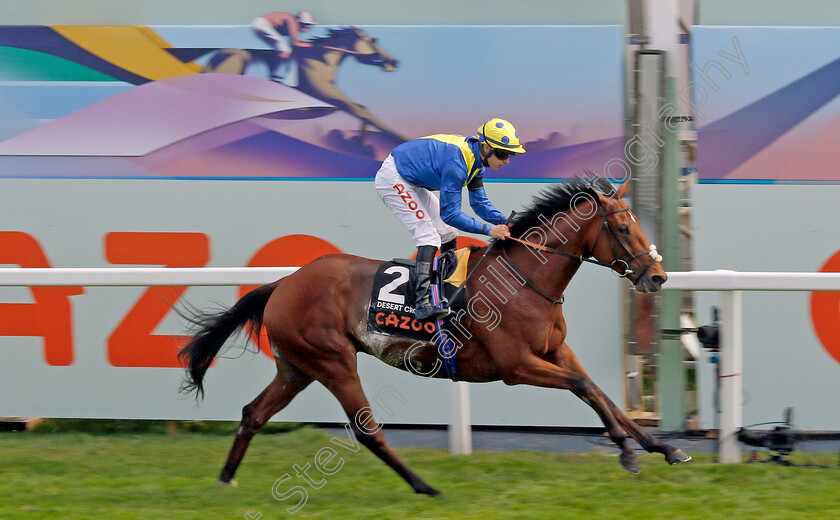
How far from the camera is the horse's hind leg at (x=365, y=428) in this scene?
395 cm

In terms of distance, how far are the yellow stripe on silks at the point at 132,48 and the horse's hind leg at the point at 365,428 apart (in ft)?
7.04

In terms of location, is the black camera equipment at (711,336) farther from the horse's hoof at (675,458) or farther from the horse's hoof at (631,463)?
the horse's hoof at (631,463)

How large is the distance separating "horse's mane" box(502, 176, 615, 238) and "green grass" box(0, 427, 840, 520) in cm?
116

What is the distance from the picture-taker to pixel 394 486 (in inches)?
162

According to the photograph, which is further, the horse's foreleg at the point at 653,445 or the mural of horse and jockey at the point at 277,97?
the mural of horse and jockey at the point at 277,97

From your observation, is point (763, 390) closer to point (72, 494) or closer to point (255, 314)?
point (255, 314)

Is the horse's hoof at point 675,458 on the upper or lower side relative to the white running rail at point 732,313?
lower

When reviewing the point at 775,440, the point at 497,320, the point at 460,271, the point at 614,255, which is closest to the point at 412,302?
the point at 460,271

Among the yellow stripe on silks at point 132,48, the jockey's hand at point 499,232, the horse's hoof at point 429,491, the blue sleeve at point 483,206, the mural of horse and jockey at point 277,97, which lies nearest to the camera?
the horse's hoof at point 429,491

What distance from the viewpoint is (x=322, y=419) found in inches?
206

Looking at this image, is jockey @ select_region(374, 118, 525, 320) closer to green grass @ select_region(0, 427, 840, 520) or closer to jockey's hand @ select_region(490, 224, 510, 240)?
jockey's hand @ select_region(490, 224, 510, 240)

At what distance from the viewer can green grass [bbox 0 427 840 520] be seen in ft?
12.0

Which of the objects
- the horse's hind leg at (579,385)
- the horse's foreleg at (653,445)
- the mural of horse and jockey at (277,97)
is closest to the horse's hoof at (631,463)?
the horse's hind leg at (579,385)

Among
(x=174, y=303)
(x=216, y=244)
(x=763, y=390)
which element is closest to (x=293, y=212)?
(x=216, y=244)
